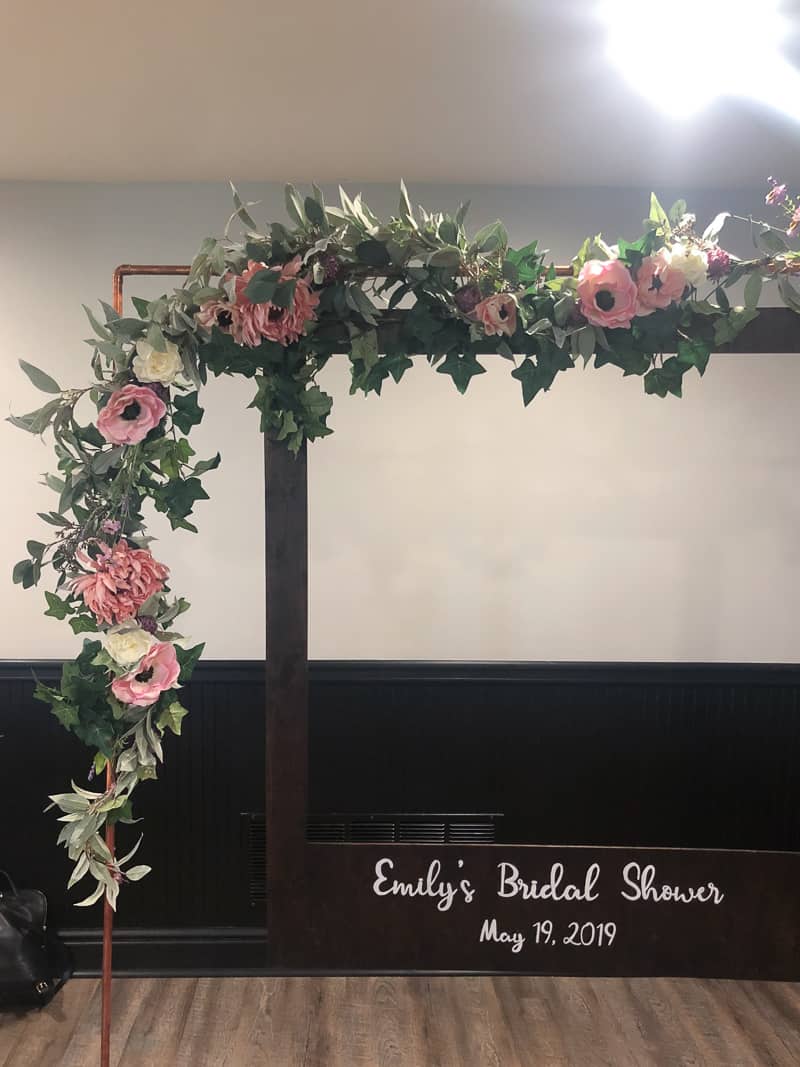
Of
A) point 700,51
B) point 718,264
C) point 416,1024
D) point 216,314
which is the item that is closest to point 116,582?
point 216,314

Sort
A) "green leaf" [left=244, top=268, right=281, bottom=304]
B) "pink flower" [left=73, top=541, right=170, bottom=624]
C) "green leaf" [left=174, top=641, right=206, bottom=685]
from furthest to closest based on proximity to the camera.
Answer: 1. "green leaf" [left=174, top=641, right=206, bottom=685]
2. "pink flower" [left=73, top=541, right=170, bottom=624]
3. "green leaf" [left=244, top=268, right=281, bottom=304]

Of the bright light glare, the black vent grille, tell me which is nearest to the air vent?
the black vent grille

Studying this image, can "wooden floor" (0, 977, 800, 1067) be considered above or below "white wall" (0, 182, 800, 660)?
below

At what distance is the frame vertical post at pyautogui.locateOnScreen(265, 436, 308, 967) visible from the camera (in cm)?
184

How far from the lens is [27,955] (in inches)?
109

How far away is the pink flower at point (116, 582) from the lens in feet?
5.88

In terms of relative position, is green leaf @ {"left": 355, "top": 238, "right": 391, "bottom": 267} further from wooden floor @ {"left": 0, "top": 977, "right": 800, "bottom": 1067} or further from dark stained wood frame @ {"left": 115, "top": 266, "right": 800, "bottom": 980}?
wooden floor @ {"left": 0, "top": 977, "right": 800, "bottom": 1067}

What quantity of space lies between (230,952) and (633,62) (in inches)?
115

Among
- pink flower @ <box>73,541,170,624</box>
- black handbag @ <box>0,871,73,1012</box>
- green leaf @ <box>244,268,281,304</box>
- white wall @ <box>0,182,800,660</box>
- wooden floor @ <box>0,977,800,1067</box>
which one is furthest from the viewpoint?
white wall @ <box>0,182,800,660</box>

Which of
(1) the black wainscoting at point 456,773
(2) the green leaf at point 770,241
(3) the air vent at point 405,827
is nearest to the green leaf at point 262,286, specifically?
(2) the green leaf at point 770,241

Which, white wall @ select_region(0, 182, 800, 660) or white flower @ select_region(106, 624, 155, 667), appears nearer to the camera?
white flower @ select_region(106, 624, 155, 667)

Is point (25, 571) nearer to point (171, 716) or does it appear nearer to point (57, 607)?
point (57, 607)

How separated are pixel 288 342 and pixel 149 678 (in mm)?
722

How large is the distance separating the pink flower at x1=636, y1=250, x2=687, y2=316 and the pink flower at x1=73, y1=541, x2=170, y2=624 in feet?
3.49
